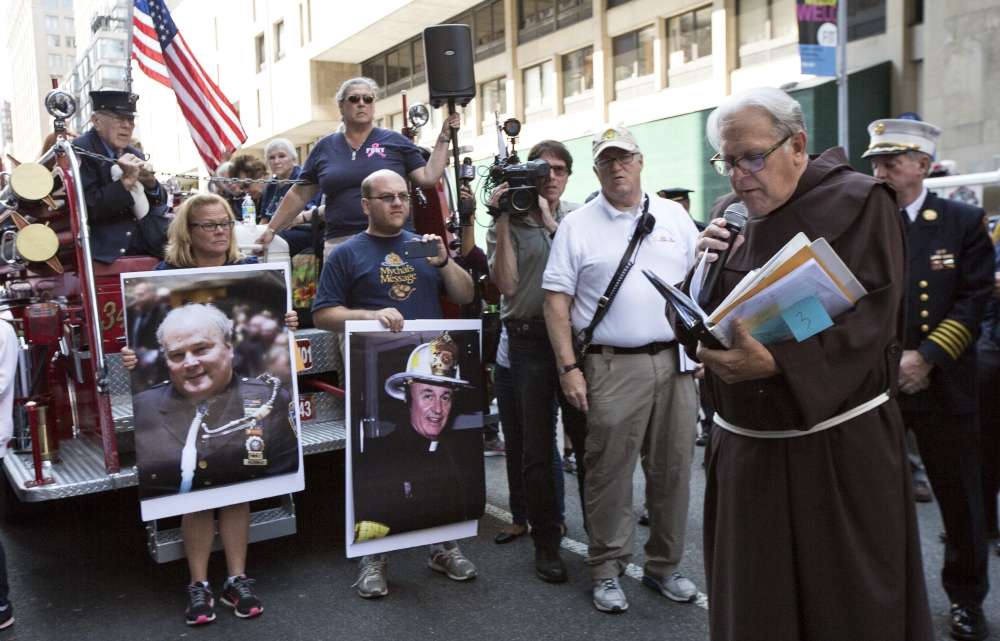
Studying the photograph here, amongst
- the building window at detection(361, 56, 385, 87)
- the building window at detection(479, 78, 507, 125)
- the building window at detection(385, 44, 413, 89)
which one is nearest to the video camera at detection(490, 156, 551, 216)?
the building window at detection(479, 78, 507, 125)

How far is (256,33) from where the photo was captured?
37906mm

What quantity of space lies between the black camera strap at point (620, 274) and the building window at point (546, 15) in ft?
61.4

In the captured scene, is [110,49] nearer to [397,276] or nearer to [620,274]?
[397,276]

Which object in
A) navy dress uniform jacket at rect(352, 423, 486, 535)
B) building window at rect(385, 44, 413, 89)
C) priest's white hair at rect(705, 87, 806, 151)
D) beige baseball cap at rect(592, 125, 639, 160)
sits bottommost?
navy dress uniform jacket at rect(352, 423, 486, 535)

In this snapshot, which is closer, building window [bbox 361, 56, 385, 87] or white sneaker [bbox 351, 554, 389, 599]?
white sneaker [bbox 351, 554, 389, 599]

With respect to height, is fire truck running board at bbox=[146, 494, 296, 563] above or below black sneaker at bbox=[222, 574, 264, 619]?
above

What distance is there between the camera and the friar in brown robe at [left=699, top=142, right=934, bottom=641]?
2305 mm

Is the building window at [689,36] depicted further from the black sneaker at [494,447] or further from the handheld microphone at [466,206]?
the handheld microphone at [466,206]

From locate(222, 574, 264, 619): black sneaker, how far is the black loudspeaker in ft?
9.21

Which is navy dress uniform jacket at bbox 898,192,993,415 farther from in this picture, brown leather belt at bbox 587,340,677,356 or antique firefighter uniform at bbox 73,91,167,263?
antique firefighter uniform at bbox 73,91,167,263

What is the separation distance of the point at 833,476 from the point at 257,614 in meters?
2.91

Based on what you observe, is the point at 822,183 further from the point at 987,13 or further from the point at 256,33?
the point at 256,33

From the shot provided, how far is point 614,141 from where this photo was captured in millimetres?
4035

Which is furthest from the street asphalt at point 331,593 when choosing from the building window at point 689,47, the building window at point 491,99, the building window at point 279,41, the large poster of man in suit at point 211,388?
the building window at point 279,41
